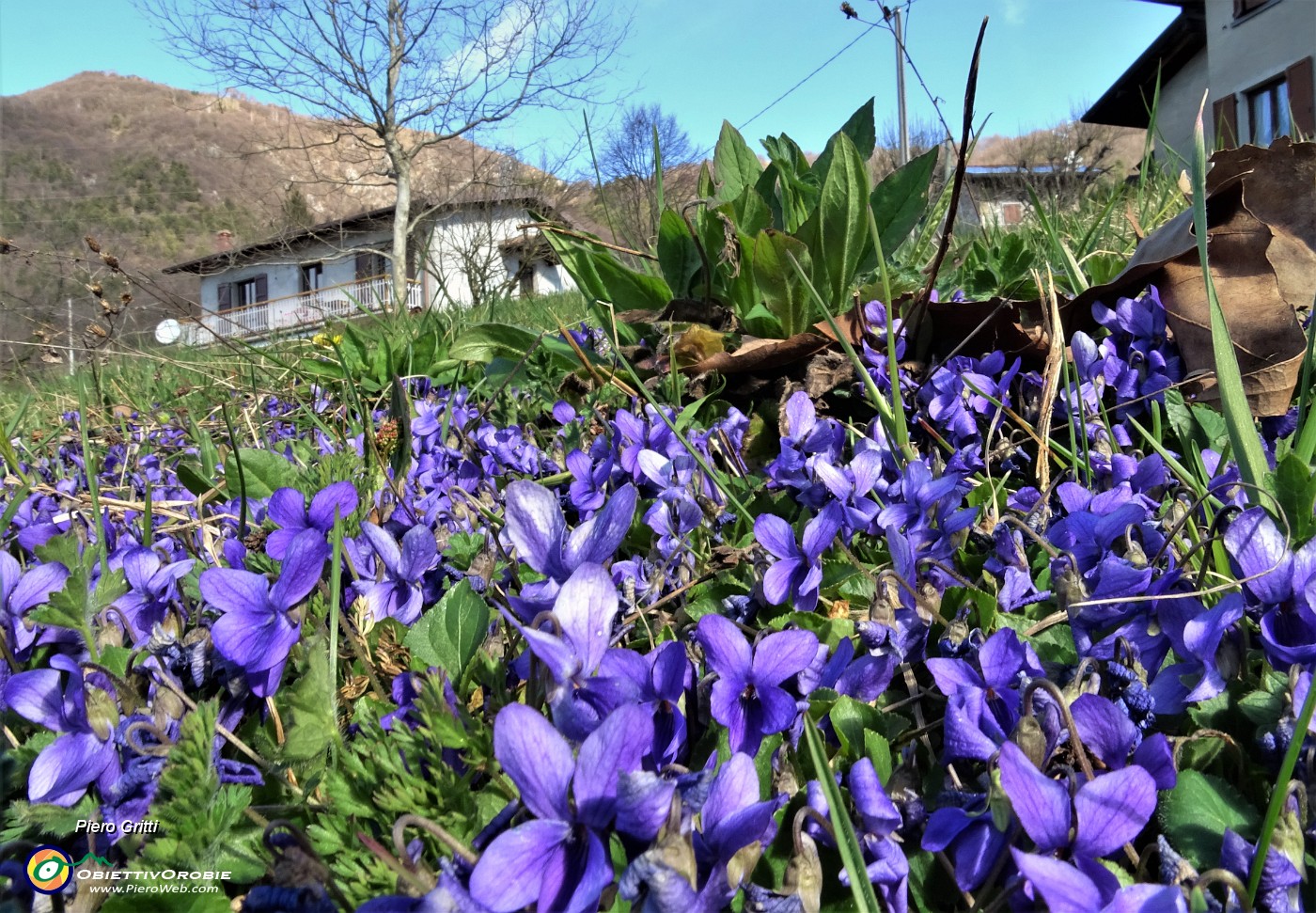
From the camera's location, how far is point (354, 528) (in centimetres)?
104

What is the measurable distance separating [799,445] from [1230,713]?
26.6 inches

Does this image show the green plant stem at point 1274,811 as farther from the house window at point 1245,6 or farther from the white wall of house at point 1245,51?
the house window at point 1245,6

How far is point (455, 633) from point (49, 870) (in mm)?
352

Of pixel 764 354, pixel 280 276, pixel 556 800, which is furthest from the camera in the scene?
pixel 280 276

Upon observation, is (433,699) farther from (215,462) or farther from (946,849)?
(215,462)

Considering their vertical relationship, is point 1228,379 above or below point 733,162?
below

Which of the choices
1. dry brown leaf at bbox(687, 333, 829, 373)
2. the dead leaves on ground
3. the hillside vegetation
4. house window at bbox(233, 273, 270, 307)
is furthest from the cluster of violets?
the hillside vegetation

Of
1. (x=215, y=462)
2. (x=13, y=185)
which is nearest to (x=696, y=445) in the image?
(x=215, y=462)

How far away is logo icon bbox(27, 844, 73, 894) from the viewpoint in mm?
633

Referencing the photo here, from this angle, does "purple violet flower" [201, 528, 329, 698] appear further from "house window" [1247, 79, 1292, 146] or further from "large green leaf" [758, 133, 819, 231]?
"house window" [1247, 79, 1292, 146]

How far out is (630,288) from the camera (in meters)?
2.42

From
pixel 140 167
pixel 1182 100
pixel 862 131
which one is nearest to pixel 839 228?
pixel 862 131

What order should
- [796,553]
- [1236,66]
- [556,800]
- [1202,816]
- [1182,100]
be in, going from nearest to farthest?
[556,800]
[1202,816]
[796,553]
[1236,66]
[1182,100]

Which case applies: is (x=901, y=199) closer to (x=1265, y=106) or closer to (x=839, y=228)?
(x=839, y=228)
